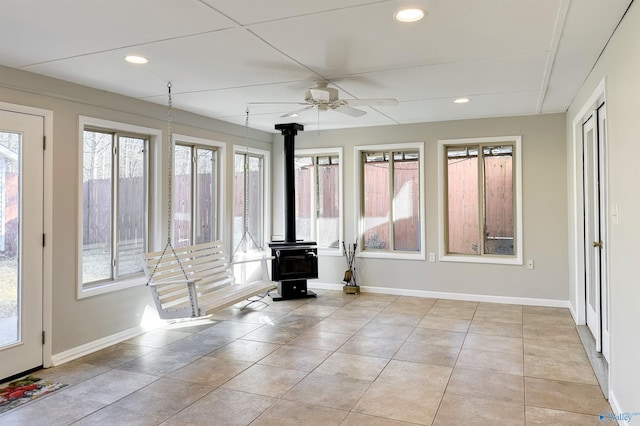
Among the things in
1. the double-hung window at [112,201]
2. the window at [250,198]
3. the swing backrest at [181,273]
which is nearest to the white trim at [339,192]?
the window at [250,198]

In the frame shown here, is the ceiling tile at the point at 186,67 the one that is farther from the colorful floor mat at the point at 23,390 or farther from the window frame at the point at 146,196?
the colorful floor mat at the point at 23,390

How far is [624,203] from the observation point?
2.56m

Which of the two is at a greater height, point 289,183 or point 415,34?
point 415,34

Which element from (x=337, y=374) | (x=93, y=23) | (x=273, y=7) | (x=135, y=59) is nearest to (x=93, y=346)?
(x=337, y=374)

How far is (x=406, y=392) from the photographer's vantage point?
3148 mm

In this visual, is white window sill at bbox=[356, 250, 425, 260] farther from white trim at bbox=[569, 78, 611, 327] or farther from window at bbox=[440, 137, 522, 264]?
white trim at bbox=[569, 78, 611, 327]

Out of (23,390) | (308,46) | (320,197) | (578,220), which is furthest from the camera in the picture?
(320,197)

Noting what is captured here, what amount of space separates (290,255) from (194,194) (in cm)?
155

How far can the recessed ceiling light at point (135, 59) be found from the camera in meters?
3.29

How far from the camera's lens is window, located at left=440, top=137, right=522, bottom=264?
592cm

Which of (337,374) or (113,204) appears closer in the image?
(337,374)

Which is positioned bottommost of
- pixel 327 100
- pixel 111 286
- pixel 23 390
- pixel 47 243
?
pixel 23 390

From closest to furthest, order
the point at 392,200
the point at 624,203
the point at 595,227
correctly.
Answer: the point at 624,203, the point at 595,227, the point at 392,200

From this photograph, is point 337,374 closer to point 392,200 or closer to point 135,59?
point 135,59
